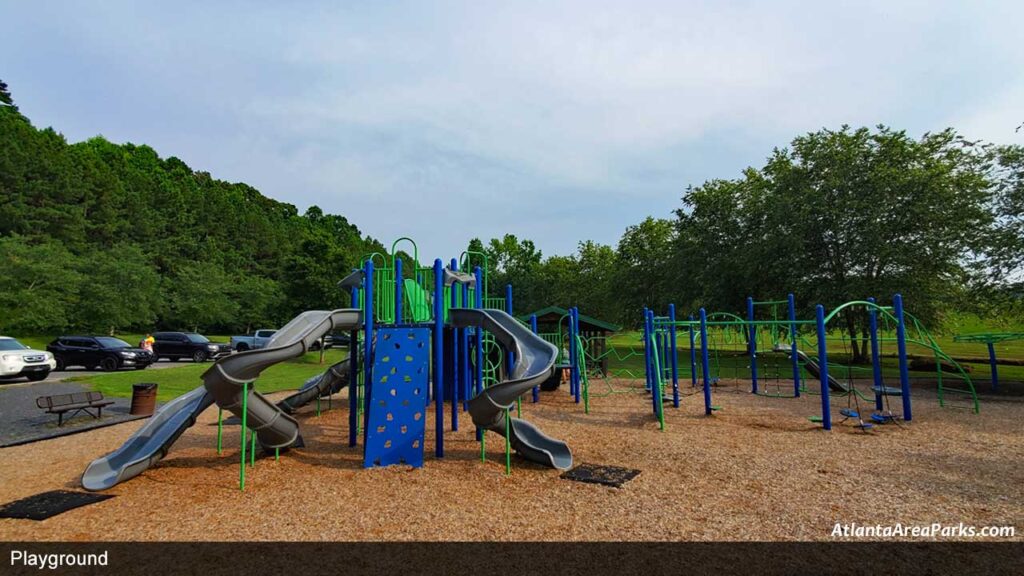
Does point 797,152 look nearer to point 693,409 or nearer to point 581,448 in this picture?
point 693,409

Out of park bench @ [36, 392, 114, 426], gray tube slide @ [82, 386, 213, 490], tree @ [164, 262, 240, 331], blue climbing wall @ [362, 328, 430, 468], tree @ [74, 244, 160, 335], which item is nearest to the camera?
gray tube slide @ [82, 386, 213, 490]

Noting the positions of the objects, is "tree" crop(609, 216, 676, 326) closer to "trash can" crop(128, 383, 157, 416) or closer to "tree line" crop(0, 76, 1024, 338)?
"tree line" crop(0, 76, 1024, 338)

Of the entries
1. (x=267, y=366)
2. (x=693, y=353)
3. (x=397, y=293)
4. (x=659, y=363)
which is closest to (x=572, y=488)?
(x=397, y=293)

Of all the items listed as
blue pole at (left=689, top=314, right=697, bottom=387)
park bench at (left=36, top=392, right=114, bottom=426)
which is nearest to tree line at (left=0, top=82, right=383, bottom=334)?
park bench at (left=36, top=392, right=114, bottom=426)

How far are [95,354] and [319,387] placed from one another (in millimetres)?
16294

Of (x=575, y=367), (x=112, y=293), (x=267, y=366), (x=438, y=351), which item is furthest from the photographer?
(x=112, y=293)

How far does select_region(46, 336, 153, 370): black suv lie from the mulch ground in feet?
48.0

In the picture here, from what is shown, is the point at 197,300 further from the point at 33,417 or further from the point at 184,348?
the point at 33,417

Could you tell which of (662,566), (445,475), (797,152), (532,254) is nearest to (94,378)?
(445,475)

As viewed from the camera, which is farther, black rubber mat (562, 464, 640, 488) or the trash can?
the trash can

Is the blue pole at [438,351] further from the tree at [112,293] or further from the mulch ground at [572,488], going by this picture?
the tree at [112,293]

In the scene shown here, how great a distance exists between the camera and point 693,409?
11.8 meters

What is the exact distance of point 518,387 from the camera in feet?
20.4

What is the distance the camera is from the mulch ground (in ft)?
15.5
